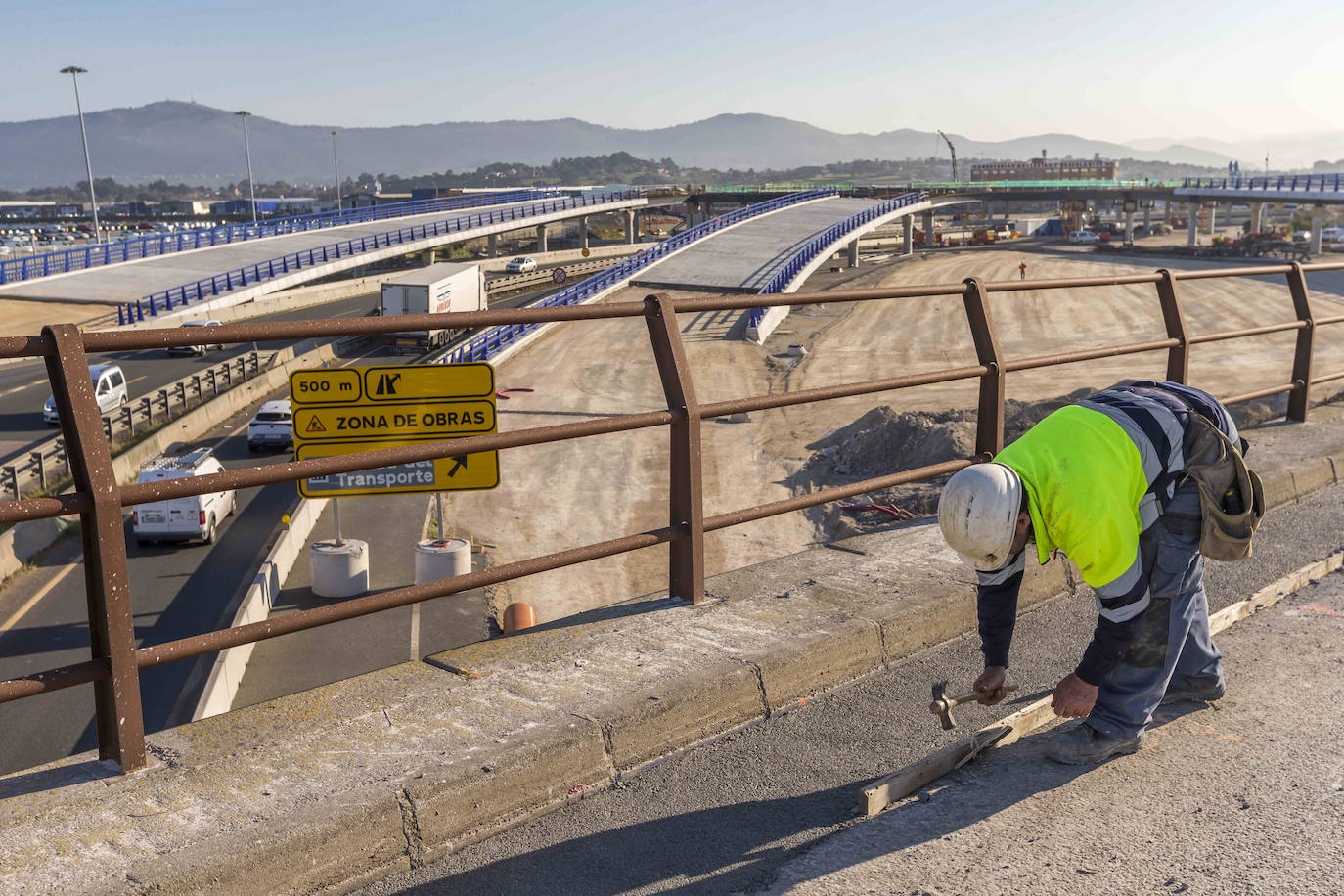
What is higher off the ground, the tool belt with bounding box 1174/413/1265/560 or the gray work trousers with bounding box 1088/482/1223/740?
the tool belt with bounding box 1174/413/1265/560

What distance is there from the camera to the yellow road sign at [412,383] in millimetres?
4512

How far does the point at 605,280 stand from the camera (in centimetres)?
5853

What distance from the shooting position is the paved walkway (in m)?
62.4

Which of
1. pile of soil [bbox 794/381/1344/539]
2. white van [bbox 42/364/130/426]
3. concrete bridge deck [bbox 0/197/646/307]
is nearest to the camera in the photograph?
pile of soil [bbox 794/381/1344/539]

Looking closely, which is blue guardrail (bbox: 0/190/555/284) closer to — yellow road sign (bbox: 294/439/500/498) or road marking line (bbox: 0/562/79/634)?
road marking line (bbox: 0/562/79/634)

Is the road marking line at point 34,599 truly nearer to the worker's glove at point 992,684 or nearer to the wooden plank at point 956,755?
the wooden plank at point 956,755

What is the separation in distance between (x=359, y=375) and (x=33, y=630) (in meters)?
17.5

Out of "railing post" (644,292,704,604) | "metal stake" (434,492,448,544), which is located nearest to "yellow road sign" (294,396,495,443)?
"railing post" (644,292,704,604)

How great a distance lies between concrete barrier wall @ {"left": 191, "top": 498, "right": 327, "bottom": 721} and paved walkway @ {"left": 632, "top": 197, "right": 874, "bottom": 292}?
3429 cm

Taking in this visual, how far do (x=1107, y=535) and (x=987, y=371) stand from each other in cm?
273

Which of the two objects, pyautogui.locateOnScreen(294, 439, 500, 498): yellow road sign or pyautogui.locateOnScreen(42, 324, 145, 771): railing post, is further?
pyautogui.locateOnScreen(294, 439, 500, 498): yellow road sign

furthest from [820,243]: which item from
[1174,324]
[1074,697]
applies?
[1074,697]

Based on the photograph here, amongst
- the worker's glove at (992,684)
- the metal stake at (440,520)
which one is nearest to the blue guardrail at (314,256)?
the metal stake at (440,520)

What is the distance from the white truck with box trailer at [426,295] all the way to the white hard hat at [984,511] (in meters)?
41.9
